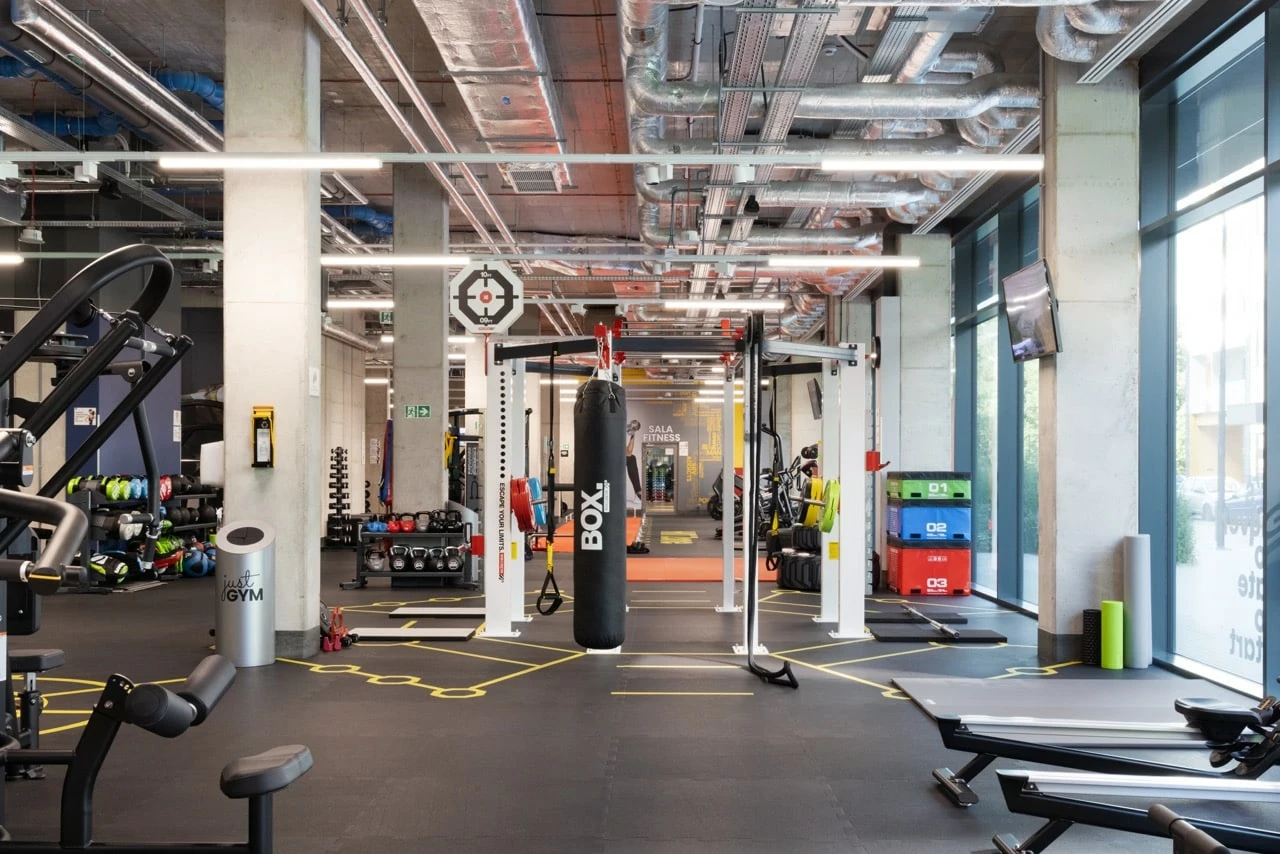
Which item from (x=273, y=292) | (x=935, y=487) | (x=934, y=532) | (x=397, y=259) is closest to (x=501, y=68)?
(x=273, y=292)

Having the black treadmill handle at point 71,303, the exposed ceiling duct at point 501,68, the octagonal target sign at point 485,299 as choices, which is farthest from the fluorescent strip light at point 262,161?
the black treadmill handle at point 71,303

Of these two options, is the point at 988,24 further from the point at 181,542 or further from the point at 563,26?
the point at 181,542

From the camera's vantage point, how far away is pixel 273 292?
7.67m

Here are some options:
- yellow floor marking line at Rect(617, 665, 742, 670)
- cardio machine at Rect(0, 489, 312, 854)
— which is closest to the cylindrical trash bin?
yellow floor marking line at Rect(617, 665, 742, 670)

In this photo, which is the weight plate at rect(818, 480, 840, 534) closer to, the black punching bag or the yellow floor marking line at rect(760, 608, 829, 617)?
the yellow floor marking line at rect(760, 608, 829, 617)

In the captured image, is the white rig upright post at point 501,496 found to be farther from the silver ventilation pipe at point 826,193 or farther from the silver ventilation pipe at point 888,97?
the silver ventilation pipe at point 826,193

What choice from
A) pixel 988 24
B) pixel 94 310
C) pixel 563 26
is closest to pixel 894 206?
pixel 988 24

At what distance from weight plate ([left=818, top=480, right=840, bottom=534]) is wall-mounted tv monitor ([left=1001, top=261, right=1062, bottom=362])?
1858 millimetres

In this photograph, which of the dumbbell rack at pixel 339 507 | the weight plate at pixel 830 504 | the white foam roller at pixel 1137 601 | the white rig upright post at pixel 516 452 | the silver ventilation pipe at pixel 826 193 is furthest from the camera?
the dumbbell rack at pixel 339 507

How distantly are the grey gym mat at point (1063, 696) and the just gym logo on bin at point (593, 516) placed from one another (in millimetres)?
2292

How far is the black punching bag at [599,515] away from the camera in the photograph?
668 centimetres

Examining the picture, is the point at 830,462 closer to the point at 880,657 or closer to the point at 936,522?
the point at 880,657

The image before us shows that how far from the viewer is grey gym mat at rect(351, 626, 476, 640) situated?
342 inches

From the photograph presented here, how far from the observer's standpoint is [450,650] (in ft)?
27.0
